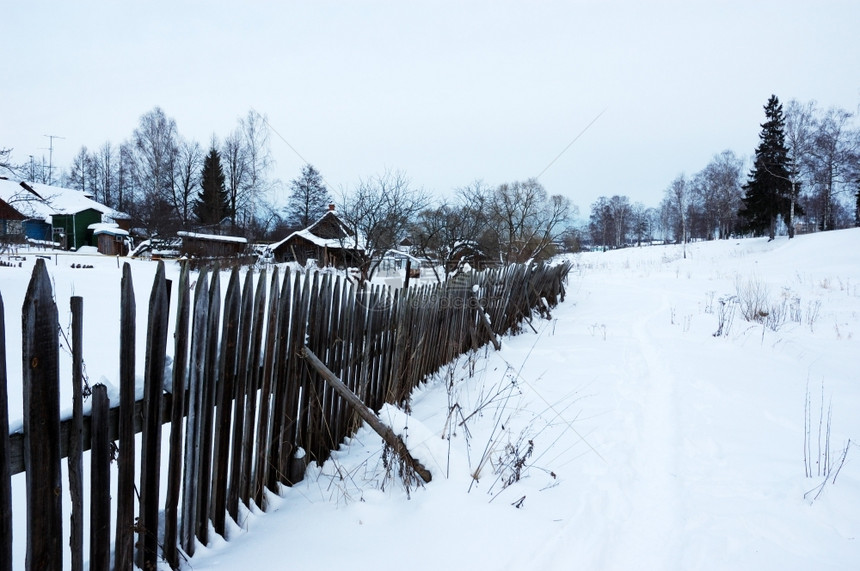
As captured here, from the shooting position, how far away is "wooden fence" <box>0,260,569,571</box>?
5.02ft

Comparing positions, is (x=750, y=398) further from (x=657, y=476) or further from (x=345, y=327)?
(x=345, y=327)

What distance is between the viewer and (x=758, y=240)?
34.8m

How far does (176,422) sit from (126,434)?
0.78 feet

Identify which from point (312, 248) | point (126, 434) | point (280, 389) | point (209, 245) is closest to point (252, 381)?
point (280, 389)

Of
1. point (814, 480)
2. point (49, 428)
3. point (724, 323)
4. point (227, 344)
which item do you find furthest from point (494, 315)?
point (49, 428)

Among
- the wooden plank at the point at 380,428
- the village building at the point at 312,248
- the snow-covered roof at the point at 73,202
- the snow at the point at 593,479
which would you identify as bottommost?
the snow at the point at 593,479

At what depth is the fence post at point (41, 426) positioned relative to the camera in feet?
4.75

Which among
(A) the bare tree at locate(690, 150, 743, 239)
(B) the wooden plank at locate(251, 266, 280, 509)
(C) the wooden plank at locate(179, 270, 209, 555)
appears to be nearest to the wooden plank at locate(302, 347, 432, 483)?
(B) the wooden plank at locate(251, 266, 280, 509)

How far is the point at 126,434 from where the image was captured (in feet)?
5.90

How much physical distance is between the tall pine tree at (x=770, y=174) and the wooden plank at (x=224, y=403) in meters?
41.9

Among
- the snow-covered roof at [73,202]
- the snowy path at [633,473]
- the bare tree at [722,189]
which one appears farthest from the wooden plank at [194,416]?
the bare tree at [722,189]

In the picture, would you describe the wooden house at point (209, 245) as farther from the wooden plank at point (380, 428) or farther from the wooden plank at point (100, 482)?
the wooden plank at point (100, 482)

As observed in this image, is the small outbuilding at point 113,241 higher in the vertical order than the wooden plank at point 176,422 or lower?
higher

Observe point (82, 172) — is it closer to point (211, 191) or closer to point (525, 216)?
point (211, 191)
